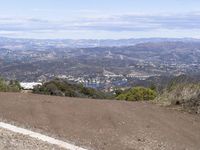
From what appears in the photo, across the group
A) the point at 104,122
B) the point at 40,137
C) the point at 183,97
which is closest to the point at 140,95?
the point at 183,97

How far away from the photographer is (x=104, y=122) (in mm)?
11758

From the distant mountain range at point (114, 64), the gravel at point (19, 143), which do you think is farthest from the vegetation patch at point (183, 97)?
the distant mountain range at point (114, 64)

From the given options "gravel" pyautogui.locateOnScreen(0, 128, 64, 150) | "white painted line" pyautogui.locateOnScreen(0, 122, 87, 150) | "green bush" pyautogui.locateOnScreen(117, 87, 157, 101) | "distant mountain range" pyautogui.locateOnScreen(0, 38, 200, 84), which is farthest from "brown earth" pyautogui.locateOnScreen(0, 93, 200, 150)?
"distant mountain range" pyautogui.locateOnScreen(0, 38, 200, 84)

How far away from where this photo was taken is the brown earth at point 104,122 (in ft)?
35.2

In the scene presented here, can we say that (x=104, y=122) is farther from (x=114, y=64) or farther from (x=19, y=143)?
(x=114, y=64)

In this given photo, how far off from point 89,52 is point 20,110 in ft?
412

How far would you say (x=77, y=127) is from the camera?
11.3m

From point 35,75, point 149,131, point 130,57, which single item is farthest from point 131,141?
point 130,57

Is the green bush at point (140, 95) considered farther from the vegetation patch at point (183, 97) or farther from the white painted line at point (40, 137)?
the white painted line at point (40, 137)

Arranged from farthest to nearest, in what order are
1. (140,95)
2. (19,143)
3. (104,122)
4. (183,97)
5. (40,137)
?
(140,95)
(183,97)
(104,122)
(40,137)
(19,143)

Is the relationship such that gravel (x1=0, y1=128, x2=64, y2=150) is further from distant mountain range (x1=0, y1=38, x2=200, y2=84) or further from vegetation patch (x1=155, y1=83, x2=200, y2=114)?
distant mountain range (x1=0, y1=38, x2=200, y2=84)

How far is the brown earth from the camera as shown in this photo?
35.2 ft

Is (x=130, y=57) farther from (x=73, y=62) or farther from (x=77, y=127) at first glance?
(x=77, y=127)

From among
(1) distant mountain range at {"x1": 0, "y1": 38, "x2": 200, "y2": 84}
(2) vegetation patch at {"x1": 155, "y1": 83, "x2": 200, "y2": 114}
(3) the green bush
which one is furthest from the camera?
(1) distant mountain range at {"x1": 0, "y1": 38, "x2": 200, "y2": 84}
